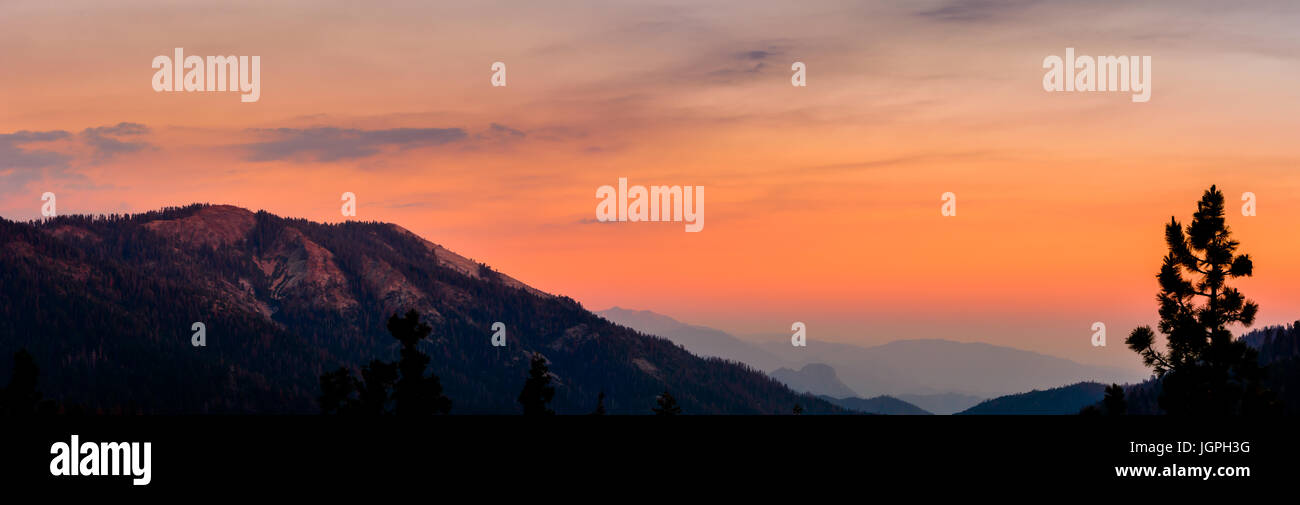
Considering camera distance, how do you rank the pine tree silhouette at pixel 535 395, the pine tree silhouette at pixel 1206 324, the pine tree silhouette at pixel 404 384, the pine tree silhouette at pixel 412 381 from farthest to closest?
1. the pine tree silhouette at pixel 535 395
2. the pine tree silhouette at pixel 404 384
3. the pine tree silhouette at pixel 412 381
4. the pine tree silhouette at pixel 1206 324

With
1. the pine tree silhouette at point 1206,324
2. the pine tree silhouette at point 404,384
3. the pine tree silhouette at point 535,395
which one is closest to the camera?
the pine tree silhouette at point 1206,324

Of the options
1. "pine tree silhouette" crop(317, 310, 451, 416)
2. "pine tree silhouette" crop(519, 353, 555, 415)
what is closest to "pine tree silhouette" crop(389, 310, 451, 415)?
"pine tree silhouette" crop(317, 310, 451, 416)

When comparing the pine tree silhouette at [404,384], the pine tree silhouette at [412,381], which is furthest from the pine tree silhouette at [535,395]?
the pine tree silhouette at [412,381]

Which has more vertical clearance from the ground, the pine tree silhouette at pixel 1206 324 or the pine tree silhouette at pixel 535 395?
the pine tree silhouette at pixel 1206 324

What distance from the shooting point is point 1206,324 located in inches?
2100

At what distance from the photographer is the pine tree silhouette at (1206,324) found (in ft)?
173

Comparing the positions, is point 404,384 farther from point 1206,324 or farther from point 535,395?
point 1206,324

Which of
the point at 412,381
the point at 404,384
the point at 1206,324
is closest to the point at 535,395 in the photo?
the point at 412,381

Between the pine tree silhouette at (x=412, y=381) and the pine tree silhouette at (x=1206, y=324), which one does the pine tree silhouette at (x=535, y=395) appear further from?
the pine tree silhouette at (x=1206, y=324)

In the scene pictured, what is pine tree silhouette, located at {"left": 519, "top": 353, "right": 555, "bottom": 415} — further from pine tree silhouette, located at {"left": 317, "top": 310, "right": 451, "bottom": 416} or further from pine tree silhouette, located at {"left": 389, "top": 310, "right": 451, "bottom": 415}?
pine tree silhouette, located at {"left": 389, "top": 310, "right": 451, "bottom": 415}
